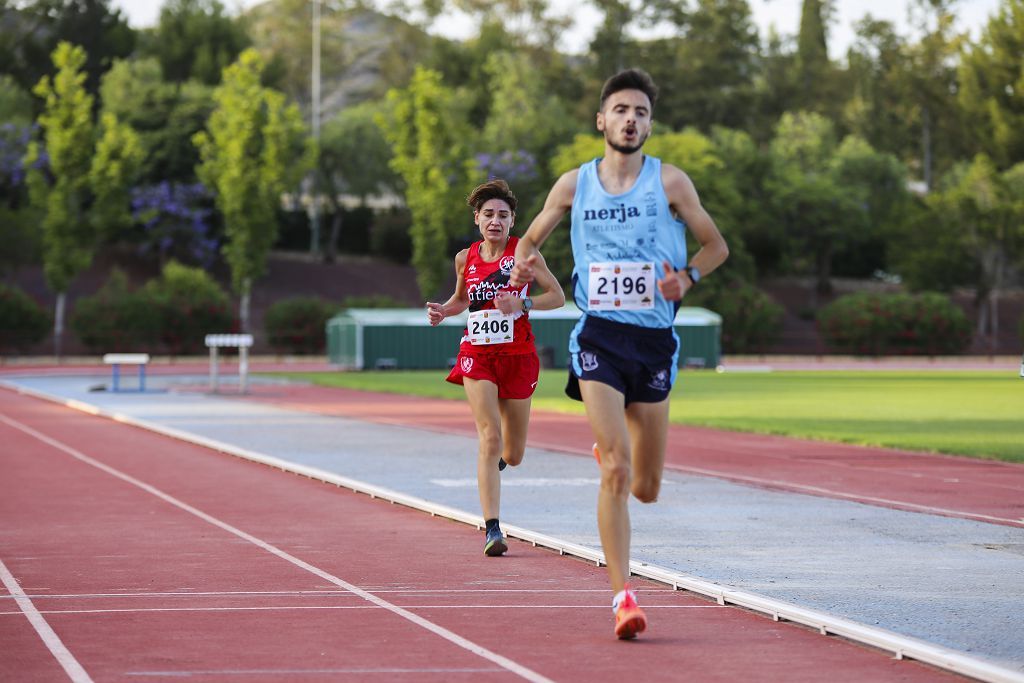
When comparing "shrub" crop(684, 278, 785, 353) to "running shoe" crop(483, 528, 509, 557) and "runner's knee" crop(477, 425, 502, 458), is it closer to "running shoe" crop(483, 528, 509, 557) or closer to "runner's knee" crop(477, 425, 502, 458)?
"runner's knee" crop(477, 425, 502, 458)

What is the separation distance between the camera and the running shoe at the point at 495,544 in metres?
10.5

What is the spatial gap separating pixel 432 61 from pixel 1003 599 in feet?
321

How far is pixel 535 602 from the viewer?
8703 millimetres

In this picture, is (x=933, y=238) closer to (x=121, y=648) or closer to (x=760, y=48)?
(x=760, y=48)

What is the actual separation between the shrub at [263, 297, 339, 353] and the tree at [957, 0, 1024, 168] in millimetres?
45181

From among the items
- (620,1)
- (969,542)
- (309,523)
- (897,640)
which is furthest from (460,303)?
(620,1)

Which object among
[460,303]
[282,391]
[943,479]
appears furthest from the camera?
[282,391]

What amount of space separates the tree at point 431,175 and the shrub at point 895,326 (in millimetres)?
17638

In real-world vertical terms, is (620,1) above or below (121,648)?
above

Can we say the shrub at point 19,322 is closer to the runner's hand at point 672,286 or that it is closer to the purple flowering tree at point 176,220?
the purple flowering tree at point 176,220

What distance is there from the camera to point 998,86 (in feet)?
325

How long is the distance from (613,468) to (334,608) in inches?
70.0

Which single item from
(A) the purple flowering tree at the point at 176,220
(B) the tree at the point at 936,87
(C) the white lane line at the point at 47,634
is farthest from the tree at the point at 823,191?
(C) the white lane line at the point at 47,634

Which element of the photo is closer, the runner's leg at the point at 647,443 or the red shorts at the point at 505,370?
the runner's leg at the point at 647,443
